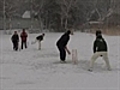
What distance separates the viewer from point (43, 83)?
1050 cm

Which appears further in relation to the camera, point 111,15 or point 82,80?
point 111,15

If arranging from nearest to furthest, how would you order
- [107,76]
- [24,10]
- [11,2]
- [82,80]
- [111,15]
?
[82,80]
[107,76]
[11,2]
[111,15]
[24,10]

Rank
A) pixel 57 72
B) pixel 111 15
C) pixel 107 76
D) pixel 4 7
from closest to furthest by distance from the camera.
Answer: pixel 107 76
pixel 57 72
pixel 4 7
pixel 111 15

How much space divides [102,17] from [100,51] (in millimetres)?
70643

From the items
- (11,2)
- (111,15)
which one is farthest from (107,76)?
(111,15)

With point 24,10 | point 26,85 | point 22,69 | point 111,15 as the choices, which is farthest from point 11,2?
point 26,85

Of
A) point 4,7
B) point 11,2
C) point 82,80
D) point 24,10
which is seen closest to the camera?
point 82,80

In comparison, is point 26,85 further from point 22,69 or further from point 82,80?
point 22,69

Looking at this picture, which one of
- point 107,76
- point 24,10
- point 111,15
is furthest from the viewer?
point 24,10

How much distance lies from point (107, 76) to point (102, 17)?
237ft

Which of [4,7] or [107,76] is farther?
[4,7]

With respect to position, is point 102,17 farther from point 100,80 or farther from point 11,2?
point 100,80

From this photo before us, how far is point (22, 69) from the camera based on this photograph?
45.8ft

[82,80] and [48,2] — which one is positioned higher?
[48,2]
